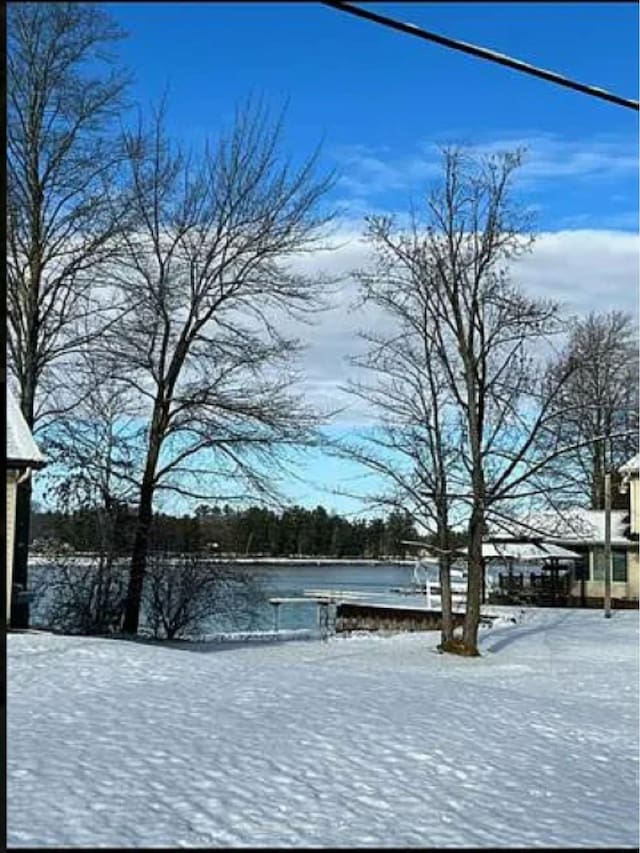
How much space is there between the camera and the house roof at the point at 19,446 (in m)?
12.6

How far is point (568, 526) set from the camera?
1970 centimetres

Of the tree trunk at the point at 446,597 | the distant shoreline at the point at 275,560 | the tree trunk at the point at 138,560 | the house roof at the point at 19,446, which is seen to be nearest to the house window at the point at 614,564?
the distant shoreline at the point at 275,560

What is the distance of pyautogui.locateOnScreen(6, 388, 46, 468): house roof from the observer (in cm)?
1257

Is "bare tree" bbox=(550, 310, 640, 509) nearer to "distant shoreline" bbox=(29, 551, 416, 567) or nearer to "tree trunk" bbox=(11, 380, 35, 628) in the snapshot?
"distant shoreline" bbox=(29, 551, 416, 567)

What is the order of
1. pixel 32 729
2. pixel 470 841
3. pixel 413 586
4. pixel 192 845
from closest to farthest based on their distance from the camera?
pixel 192 845 → pixel 470 841 → pixel 32 729 → pixel 413 586

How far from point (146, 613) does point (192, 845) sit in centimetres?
1669

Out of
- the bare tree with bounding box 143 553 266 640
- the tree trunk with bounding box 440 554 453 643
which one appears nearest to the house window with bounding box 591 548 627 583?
the tree trunk with bounding box 440 554 453 643

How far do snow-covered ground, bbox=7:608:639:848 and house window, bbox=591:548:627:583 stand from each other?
23.8m

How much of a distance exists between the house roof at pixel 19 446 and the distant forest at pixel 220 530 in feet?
24.5

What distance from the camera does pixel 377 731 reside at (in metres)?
7.59

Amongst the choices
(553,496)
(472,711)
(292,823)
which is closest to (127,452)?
(553,496)

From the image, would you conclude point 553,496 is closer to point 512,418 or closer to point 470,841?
point 512,418

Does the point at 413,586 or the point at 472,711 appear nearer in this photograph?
the point at 472,711

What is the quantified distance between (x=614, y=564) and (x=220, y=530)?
59.3ft
